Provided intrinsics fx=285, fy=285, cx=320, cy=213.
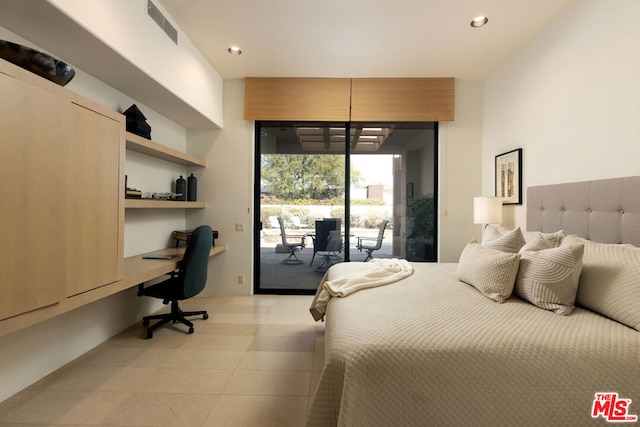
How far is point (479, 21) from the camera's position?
262 cm

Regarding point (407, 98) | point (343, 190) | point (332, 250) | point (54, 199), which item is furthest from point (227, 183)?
point (407, 98)

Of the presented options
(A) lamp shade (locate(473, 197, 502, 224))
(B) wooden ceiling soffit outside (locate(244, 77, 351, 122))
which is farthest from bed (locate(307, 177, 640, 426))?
(B) wooden ceiling soffit outside (locate(244, 77, 351, 122))

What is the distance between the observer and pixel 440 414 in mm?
1065

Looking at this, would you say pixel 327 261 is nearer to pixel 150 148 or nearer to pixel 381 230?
pixel 381 230

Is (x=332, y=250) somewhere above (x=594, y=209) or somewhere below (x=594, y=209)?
below

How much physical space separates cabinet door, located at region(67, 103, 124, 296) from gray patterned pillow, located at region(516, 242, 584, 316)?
2.67 meters

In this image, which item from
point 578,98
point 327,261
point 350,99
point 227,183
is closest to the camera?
point 578,98

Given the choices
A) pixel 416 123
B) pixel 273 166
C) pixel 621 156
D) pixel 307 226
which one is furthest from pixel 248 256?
pixel 621 156

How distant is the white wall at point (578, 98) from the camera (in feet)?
6.40

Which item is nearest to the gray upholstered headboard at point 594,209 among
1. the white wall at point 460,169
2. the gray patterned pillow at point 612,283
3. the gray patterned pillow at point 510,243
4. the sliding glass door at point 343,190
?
the gray patterned pillow at point 612,283

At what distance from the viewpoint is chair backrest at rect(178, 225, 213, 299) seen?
267 cm

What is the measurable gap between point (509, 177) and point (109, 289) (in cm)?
393

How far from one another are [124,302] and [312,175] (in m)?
2.63

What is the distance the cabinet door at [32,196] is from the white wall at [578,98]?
138 inches
